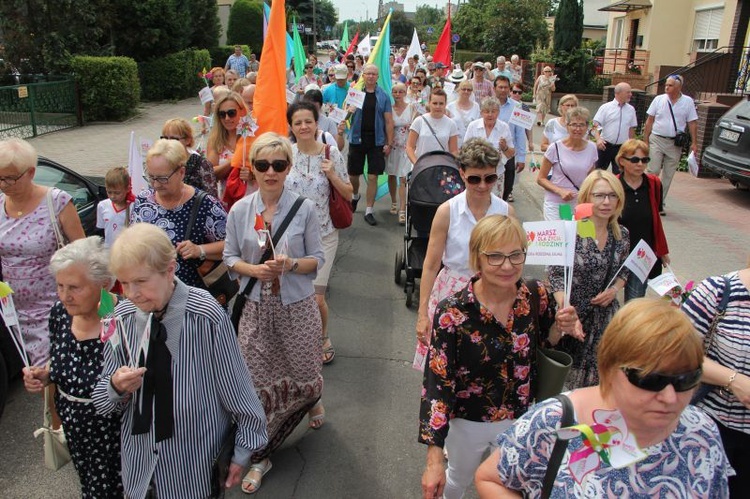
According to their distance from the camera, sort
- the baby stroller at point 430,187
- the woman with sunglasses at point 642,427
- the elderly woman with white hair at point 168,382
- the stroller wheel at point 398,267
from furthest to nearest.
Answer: the stroller wheel at point 398,267 → the baby stroller at point 430,187 → the elderly woman with white hair at point 168,382 → the woman with sunglasses at point 642,427

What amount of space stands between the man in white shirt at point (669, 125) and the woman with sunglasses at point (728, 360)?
8130 mm

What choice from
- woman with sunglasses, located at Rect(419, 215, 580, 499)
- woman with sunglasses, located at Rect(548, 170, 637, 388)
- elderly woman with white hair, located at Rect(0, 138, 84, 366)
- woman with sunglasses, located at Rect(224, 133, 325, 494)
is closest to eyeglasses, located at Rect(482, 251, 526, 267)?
woman with sunglasses, located at Rect(419, 215, 580, 499)

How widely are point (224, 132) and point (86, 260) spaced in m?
3.21

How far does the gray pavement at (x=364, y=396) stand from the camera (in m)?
3.81

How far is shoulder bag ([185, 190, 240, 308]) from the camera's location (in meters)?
3.81

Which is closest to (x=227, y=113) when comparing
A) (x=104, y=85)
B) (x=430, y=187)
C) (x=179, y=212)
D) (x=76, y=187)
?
(x=76, y=187)

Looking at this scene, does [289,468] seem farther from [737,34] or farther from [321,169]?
[737,34]

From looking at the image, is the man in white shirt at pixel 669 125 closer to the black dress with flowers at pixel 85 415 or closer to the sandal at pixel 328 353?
the sandal at pixel 328 353

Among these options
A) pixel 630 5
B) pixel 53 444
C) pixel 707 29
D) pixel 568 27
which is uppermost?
pixel 630 5

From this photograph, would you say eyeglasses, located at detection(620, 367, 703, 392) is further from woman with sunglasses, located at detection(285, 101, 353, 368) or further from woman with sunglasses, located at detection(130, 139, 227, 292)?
woman with sunglasses, located at detection(285, 101, 353, 368)

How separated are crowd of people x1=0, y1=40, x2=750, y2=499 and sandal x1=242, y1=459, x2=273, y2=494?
0.04ft

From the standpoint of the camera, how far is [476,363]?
8.57ft

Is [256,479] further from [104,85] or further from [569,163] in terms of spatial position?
[104,85]

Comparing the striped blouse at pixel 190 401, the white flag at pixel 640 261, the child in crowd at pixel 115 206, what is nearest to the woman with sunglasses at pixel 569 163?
the white flag at pixel 640 261
